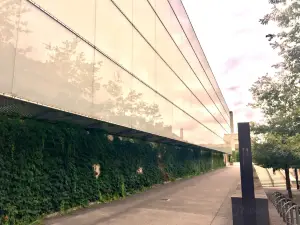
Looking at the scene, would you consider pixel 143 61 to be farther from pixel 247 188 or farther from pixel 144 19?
pixel 247 188

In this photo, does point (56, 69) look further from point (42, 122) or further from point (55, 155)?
point (55, 155)

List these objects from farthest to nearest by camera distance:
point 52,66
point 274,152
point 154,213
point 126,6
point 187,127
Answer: point 187,127 < point 274,152 < point 126,6 < point 154,213 < point 52,66

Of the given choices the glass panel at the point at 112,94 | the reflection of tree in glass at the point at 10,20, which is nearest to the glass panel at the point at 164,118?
the glass panel at the point at 112,94

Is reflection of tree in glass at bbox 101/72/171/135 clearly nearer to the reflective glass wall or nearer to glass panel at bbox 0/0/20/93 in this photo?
the reflective glass wall

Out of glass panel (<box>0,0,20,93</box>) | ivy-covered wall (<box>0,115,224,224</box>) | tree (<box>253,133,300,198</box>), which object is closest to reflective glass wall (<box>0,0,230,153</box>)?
glass panel (<box>0,0,20,93</box>)

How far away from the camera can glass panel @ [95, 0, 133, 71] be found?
408 inches

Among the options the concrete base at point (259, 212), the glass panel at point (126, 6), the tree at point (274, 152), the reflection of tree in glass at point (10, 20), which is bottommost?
the concrete base at point (259, 212)

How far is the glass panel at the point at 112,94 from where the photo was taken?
31.8 ft

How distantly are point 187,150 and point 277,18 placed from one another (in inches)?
781

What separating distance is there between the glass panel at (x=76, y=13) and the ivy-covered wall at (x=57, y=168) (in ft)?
10.7

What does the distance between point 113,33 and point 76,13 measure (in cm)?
263

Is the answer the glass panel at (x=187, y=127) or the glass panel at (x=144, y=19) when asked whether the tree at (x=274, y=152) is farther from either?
the glass panel at (x=144, y=19)

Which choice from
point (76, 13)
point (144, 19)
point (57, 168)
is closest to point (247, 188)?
point (57, 168)

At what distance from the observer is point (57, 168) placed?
349 inches
